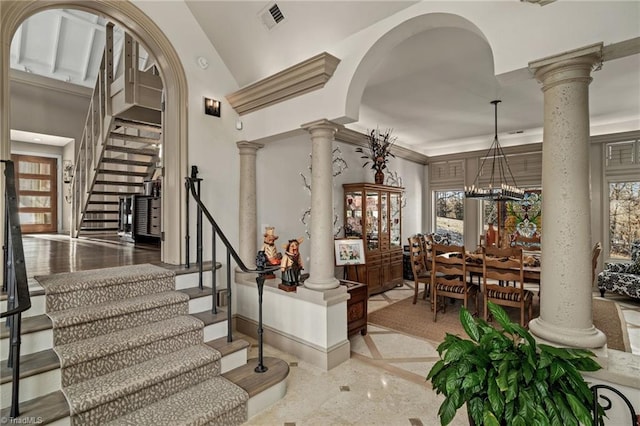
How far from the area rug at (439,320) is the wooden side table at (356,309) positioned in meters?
0.67

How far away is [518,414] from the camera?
4.28 ft

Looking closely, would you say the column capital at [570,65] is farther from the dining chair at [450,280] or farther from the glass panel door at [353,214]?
the glass panel door at [353,214]

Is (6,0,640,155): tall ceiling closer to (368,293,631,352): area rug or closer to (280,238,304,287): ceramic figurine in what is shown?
(280,238,304,287): ceramic figurine

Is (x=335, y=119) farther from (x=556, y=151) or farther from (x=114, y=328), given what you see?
(x=114, y=328)

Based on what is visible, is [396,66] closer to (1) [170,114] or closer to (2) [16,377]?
(1) [170,114]

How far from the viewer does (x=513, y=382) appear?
1.35 meters

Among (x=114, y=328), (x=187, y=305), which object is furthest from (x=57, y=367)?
(x=187, y=305)

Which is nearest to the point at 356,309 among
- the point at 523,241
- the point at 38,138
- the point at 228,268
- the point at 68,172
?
the point at 228,268

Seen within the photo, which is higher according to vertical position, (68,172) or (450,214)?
(68,172)

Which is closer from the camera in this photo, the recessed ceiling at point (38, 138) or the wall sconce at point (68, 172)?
the recessed ceiling at point (38, 138)

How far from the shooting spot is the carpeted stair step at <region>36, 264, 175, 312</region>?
242 centimetres

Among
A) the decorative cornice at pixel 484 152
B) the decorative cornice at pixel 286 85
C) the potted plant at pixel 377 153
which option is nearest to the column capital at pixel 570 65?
the decorative cornice at pixel 286 85

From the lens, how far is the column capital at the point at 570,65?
172 cm

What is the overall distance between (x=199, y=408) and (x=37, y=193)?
343 inches
